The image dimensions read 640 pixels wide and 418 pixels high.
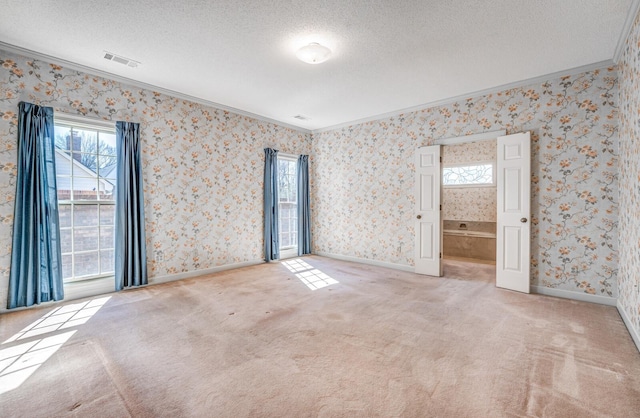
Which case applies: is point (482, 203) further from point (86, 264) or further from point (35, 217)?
point (35, 217)

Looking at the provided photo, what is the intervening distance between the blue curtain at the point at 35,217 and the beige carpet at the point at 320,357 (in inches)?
11.1

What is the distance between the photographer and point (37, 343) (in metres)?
2.45

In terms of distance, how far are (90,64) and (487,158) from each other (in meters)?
7.49

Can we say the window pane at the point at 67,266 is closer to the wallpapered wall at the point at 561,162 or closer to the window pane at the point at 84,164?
the window pane at the point at 84,164

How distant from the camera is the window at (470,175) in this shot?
260 inches

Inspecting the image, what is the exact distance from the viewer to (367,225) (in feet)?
18.5

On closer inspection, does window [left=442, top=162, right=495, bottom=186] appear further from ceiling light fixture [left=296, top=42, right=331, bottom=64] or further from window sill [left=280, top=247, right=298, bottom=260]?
ceiling light fixture [left=296, top=42, right=331, bottom=64]

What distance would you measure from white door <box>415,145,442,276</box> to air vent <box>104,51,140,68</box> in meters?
4.28

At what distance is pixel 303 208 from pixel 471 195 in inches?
162

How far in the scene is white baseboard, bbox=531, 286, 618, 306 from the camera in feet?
10.9

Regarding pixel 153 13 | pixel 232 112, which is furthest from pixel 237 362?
pixel 232 112

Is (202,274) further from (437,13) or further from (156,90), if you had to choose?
(437,13)

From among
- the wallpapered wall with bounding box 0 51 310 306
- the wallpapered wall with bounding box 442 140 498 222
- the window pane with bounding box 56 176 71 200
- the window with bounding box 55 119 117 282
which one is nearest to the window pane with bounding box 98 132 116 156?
the window with bounding box 55 119 117 282

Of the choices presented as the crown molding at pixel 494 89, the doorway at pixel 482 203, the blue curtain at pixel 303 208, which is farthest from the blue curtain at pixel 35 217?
the doorway at pixel 482 203
